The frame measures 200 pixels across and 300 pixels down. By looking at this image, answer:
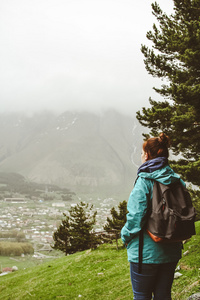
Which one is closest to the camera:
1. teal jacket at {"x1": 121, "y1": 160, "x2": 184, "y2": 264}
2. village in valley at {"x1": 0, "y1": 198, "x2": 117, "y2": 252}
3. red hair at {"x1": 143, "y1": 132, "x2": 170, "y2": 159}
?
teal jacket at {"x1": 121, "y1": 160, "x2": 184, "y2": 264}

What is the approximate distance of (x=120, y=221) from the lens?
29.8 metres

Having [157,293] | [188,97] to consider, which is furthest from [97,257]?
[157,293]

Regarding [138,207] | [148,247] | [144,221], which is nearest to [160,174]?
[138,207]

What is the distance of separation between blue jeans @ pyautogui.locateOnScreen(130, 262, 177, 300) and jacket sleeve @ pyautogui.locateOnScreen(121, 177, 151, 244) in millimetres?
447

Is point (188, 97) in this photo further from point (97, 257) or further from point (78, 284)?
point (97, 257)

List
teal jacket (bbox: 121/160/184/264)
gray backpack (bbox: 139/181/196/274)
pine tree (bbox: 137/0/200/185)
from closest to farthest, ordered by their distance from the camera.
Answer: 1. gray backpack (bbox: 139/181/196/274)
2. teal jacket (bbox: 121/160/184/264)
3. pine tree (bbox: 137/0/200/185)

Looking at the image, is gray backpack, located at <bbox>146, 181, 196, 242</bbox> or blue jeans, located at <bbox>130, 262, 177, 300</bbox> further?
blue jeans, located at <bbox>130, 262, 177, 300</bbox>

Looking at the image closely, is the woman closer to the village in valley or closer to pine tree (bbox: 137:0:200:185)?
pine tree (bbox: 137:0:200:185)

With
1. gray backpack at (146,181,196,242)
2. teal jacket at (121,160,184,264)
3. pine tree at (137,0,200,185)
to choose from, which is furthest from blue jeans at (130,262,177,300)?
pine tree at (137,0,200,185)

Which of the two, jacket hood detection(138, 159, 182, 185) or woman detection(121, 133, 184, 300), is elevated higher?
jacket hood detection(138, 159, 182, 185)

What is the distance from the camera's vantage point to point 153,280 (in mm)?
3309

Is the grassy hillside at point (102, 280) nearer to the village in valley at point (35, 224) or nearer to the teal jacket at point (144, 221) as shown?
the teal jacket at point (144, 221)

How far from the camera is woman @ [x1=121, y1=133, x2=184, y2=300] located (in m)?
3.22

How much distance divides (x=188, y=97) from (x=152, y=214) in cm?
954
